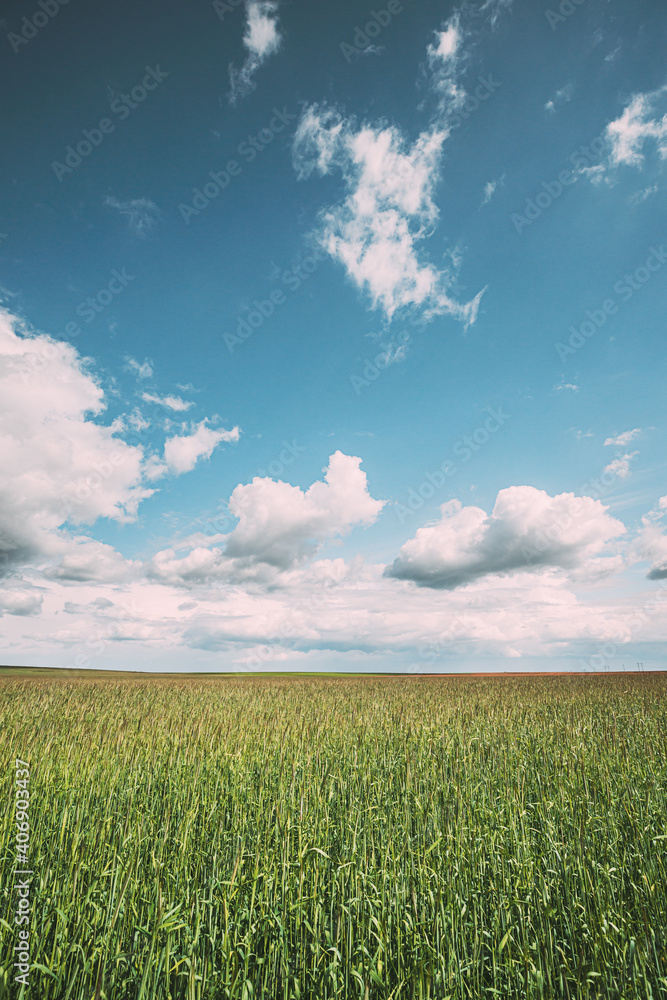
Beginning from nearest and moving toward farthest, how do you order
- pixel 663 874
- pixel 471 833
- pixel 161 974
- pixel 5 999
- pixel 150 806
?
pixel 5 999, pixel 161 974, pixel 663 874, pixel 471 833, pixel 150 806

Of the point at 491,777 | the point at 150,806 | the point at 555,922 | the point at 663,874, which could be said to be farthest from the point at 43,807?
the point at 663,874

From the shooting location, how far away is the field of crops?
11.0ft

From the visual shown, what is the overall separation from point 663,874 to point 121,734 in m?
9.63

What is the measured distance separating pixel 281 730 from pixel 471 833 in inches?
256

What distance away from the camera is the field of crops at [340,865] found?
11.0ft

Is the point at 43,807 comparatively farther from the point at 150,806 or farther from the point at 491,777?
the point at 491,777

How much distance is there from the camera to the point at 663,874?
4785 mm

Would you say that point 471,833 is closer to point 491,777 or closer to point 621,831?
point 621,831

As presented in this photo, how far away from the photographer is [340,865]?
14.0 feet

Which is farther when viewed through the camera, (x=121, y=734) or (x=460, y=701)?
(x=460, y=701)

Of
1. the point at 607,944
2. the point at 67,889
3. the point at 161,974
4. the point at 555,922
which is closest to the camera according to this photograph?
the point at 161,974

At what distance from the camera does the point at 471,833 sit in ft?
16.8

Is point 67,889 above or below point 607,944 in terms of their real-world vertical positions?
above

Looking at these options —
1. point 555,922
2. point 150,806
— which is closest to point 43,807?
point 150,806
